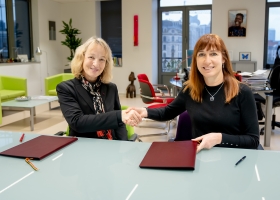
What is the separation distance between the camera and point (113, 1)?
898 cm

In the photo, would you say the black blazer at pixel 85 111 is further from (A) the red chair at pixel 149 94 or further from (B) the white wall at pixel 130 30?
(B) the white wall at pixel 130 30

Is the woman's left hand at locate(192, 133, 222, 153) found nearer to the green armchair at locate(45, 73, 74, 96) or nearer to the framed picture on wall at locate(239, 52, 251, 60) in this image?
the green armchair at locate(45, 73, 74, 96)

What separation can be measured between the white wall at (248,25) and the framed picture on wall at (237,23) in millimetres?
81

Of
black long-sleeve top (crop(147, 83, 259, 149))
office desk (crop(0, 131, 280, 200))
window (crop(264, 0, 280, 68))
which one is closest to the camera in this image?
office desk (crop(0, 131, 280, 200))

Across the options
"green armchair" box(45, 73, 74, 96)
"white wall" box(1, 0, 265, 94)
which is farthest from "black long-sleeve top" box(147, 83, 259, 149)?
"white wall" box(1, 0, 265, 94)

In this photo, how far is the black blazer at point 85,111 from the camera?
1.89 m

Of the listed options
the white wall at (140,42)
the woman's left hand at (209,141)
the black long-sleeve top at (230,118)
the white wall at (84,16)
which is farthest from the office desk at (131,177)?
the white wall at (84,16)

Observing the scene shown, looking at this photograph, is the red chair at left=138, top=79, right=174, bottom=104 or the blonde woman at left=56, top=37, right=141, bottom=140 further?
the red chair at left=138, top=79, right=174, bottom=104

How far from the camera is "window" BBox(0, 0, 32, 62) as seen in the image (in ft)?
24.6

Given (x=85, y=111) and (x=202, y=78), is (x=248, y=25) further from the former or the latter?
(x=85, y=111)

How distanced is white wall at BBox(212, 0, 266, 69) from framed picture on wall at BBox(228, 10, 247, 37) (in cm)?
8

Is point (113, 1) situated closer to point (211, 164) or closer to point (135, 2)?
point (135, 2)

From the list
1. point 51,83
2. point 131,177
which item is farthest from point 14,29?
point 131,177

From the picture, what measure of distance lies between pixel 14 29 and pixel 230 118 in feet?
23.9
